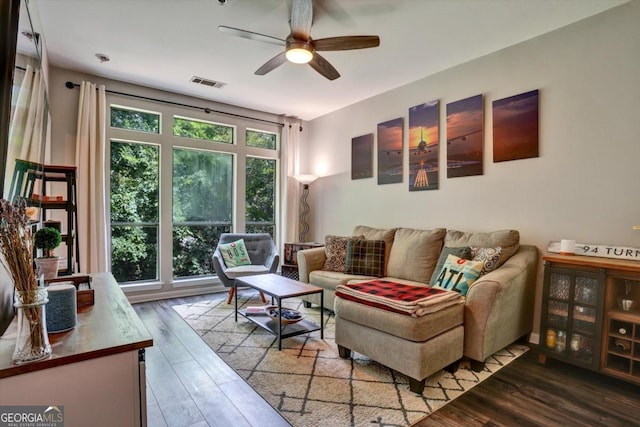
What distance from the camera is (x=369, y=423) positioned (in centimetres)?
180

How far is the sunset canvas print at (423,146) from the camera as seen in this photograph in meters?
3.71

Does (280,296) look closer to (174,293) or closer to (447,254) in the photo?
(447,254)

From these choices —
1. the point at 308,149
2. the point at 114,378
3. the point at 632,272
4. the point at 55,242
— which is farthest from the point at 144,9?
the point at 632,272

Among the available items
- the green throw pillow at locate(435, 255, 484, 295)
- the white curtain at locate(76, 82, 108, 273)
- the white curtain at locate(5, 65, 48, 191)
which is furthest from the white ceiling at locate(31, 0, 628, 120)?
the green throw pillow at locate(435, 255, 484, 295)

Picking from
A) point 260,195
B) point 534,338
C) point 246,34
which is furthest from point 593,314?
point 260,195

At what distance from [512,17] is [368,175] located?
2.36 m

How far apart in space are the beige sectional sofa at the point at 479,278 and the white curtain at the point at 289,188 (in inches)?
53.0

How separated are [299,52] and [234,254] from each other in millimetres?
2738

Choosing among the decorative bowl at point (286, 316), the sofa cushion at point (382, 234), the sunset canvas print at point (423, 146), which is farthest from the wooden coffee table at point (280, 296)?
the sunset canvas print at point (423, 146)

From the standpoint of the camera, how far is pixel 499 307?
243cm

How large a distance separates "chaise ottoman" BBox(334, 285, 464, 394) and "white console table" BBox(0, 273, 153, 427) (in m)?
1.56

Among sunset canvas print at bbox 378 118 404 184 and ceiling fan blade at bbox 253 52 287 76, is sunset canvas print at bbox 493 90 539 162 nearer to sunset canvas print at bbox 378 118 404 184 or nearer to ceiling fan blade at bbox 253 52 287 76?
sunset canvas print at bbox 378 118 404 184

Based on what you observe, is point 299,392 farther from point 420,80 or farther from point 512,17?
point 420,80

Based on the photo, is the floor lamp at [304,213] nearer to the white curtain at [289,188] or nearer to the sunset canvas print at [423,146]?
the white curtain at [289,188]
